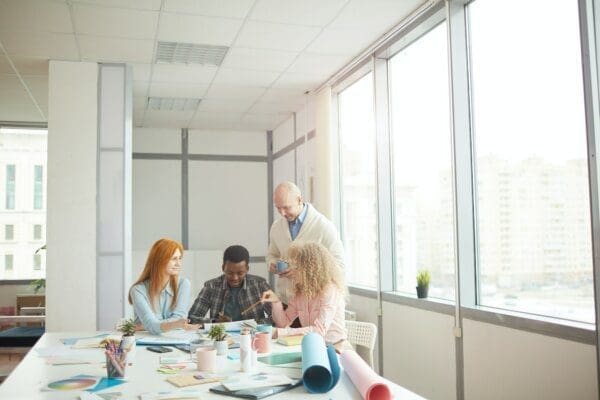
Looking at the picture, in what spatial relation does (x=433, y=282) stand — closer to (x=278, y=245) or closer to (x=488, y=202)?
(x=488, y=202)

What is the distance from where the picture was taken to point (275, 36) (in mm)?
4918

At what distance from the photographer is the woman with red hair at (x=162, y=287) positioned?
382 cm

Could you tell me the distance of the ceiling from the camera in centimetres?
436

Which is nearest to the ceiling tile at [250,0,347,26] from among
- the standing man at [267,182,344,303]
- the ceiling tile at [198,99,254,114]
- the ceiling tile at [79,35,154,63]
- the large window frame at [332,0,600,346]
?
the large window frame at [332,0,600,346]

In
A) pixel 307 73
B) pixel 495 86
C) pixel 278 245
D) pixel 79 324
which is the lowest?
pixel 79 324

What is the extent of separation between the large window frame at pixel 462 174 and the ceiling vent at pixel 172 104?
2.24 metres

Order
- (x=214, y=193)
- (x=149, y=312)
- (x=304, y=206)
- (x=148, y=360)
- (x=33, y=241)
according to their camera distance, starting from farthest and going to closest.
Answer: (x=214, y=193)
(x=33, y=241)
(x=304, y=206)
(x=149, y=312)
(x=148, y=360)

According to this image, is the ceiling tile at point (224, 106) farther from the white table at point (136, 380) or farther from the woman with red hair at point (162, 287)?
the white table at point (136, 380)

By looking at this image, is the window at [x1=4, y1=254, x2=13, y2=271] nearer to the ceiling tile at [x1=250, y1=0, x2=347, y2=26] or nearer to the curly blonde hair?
the ceiling tile at [x1=250, y1=0, x2=347, y2=26]

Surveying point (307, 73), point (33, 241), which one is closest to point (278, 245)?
point (307, 73)

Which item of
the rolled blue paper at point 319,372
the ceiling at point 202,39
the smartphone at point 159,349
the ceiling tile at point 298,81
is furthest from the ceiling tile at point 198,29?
the rolled blue paper at point 319,372

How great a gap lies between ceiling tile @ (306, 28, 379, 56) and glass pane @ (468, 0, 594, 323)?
1078 millimetres

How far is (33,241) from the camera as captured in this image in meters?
8.32

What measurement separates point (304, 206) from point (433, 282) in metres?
1.21
